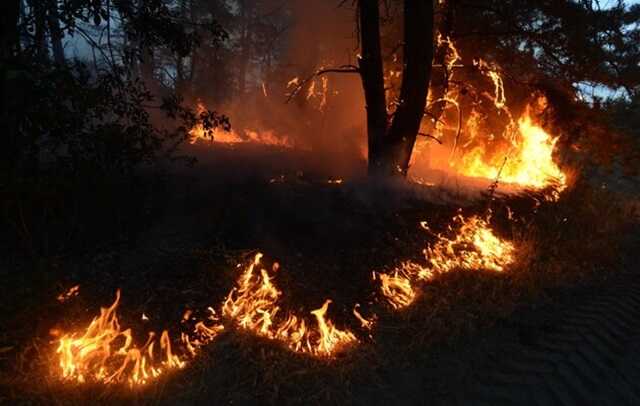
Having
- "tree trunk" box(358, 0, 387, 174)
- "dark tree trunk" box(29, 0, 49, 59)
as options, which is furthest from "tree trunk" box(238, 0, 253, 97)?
"dark tree trunk" box(29, 0, 49, 59)

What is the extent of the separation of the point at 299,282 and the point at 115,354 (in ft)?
7.00

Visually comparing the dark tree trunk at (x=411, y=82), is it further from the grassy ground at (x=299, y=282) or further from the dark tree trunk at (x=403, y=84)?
the grassy ground at (x=299, y=282)

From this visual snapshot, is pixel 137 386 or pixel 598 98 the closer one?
pixel 137 386

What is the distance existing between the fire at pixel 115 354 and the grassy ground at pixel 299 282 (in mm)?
119

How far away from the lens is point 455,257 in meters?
6.23

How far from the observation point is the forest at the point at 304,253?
13.2ft

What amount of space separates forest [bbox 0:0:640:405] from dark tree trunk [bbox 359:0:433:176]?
0.11 ft

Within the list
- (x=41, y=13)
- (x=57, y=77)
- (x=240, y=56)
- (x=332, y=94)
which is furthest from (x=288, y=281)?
(x=240, y=56)

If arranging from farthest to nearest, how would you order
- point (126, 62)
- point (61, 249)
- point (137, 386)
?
point (126, 62) → point (61, 249) → point (137, 386)

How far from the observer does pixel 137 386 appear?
3.80 metres

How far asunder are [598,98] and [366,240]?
6666 mm

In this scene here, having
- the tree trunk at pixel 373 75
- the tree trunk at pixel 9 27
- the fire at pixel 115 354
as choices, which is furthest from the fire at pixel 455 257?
the tree trunk at pixel 9 27

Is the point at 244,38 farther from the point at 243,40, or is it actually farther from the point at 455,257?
the point at 455,257

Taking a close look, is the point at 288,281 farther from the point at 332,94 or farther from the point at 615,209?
the point at 332,94
